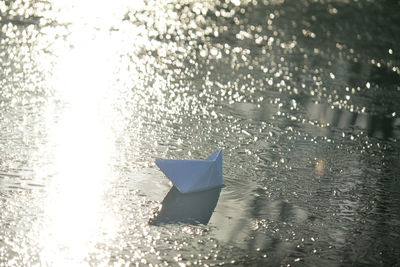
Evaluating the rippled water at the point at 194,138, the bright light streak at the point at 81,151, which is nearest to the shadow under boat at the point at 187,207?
the rippled water at the point at 194,138

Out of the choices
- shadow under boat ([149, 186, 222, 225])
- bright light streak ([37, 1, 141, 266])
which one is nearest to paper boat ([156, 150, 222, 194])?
shadow under boat ([149, 186, 222, 225])

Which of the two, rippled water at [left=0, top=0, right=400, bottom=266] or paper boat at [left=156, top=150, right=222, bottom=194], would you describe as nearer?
rippled water at [left=0, top=0, right=400, bottom=266]

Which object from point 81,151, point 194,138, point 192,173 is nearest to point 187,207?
point 192,173

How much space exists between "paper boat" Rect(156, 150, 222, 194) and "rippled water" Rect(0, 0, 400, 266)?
0.09 meters

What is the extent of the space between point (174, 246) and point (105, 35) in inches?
308

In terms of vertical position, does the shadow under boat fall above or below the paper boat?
below

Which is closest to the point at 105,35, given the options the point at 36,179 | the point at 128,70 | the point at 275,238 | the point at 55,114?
the point at 128,70

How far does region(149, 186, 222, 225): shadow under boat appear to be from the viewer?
6.14m

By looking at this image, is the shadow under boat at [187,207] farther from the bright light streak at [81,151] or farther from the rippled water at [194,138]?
the bright light streak at [81,151]

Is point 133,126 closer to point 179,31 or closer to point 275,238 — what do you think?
point 275,238

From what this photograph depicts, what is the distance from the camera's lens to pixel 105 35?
12992 mm

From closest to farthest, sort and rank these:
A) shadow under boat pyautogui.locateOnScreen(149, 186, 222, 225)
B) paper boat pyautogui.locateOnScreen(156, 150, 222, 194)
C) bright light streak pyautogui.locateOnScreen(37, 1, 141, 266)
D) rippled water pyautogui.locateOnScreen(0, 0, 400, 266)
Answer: bright light streak pyautogui.locateOnScreen(37, 1, 141, 266) → rippled water pyautogui.locateOnScreen(0, 0, 400, 266) → shadow under boat pyautogui.locateOnScreen(149, 186, 222, 225) → paper boat pyautogui.locateOnScreen(156, 150, 222, 194)

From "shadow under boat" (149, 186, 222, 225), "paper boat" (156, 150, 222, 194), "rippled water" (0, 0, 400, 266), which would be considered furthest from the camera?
"paper boat" (156, 150, 222, 194)

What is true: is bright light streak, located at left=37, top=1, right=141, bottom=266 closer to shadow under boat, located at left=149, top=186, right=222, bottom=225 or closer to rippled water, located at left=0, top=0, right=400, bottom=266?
rippled water, located at left=0, top=0, right=400, bottom=266
